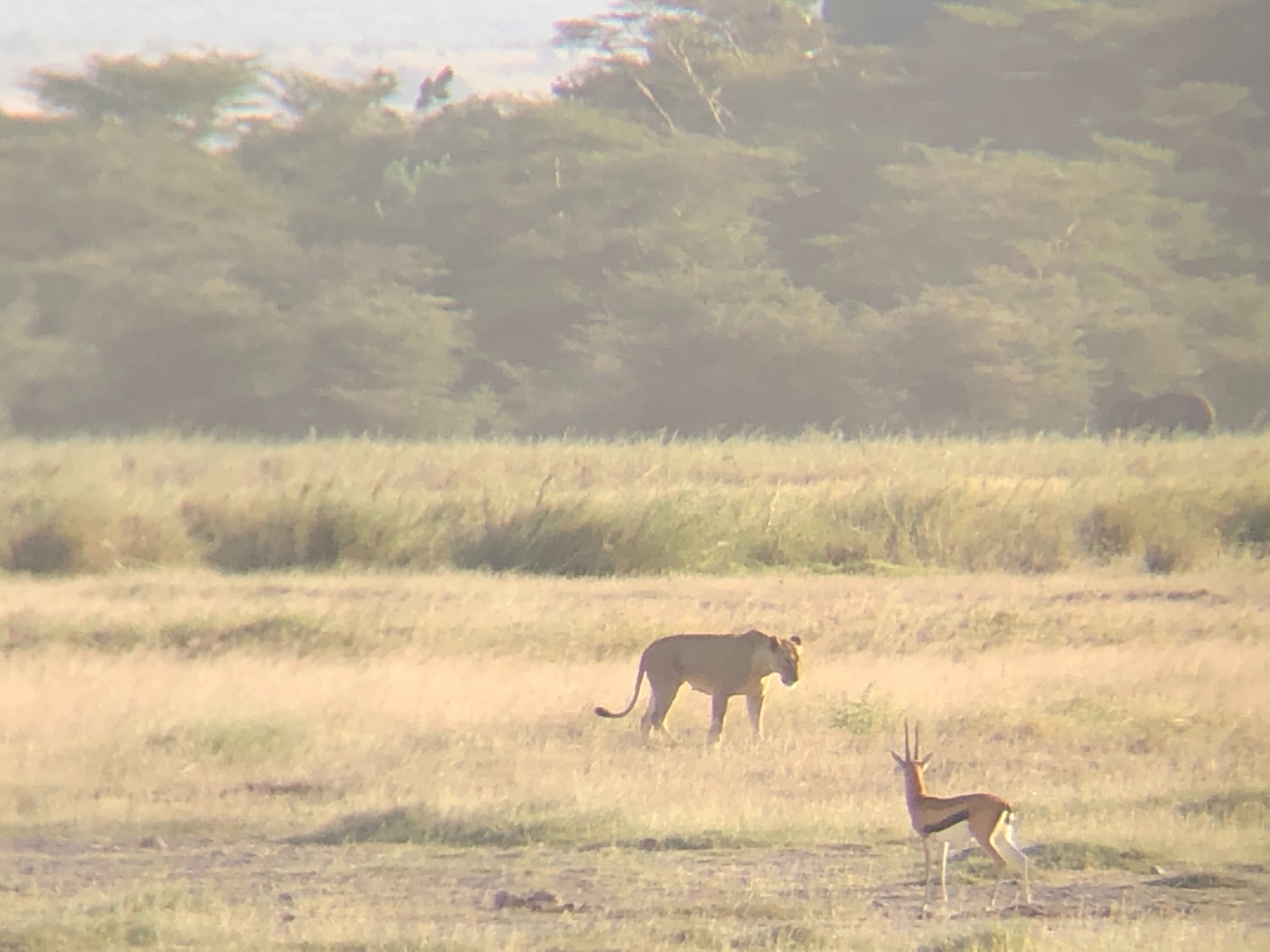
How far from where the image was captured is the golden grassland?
5.55 metres

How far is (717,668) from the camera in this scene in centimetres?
846

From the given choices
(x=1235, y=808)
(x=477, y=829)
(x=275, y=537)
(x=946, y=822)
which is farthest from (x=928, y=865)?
(x=275, y=537)

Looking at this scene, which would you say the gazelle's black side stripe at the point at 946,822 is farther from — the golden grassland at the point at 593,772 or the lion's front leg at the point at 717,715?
the lion's front leg at the point at 717,715

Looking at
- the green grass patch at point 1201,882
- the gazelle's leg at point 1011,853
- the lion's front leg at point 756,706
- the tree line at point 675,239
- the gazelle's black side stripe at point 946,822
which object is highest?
the tree line at point 675,239

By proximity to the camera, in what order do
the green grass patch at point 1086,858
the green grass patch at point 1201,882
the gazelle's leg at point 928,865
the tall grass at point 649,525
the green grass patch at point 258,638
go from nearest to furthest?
the gazelle's leg at point 928,865 → the green grass patch at point 1201,882 → the green grass patch at point 1086,858 → the green grass patch at point 258,638 → the tall grass at point 649,525

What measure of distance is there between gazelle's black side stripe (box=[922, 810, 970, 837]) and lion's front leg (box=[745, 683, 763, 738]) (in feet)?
10.1

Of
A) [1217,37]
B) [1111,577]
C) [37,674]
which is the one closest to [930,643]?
[1111,577]

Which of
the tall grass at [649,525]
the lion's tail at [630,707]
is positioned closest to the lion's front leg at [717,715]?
the lion's tail at [630,707]

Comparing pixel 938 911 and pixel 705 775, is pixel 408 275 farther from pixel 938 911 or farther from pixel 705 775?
pixel 938 911

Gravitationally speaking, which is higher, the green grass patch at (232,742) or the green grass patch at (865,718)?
the green grass patch at (865,718)

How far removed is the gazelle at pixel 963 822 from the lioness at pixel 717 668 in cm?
272

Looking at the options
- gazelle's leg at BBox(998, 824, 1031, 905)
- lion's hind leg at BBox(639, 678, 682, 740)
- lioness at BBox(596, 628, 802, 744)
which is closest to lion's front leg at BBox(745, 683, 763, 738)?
lioness at BBox(596, 628, 802, 744)

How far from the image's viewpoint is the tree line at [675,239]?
3394 cm

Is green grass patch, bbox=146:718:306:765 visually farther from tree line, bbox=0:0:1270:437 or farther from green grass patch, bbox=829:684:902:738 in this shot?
tree line, bbox=0:0:1270:437
